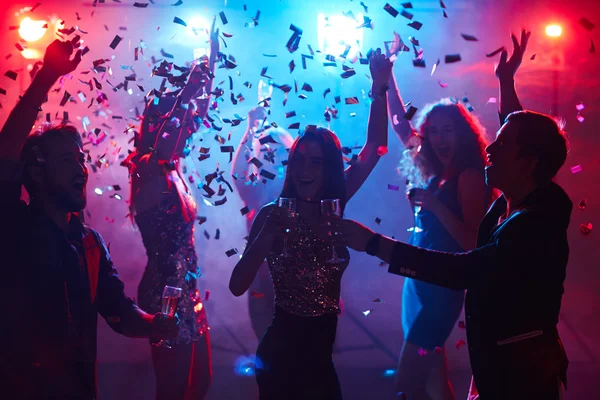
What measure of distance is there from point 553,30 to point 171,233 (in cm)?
442

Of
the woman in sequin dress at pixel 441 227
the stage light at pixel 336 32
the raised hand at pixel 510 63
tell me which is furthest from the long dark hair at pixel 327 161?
the stage light at pixel 336 32

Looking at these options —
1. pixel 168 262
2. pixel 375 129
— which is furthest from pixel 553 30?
pixel 168 262

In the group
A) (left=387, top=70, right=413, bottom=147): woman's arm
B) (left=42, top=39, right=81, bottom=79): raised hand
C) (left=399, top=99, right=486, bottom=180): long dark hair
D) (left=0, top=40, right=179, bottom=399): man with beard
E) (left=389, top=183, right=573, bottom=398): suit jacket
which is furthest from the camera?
(left=387, top=70, right=413, bottom=147): woman's arm

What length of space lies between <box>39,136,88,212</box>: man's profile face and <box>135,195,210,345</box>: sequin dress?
3.20 ft

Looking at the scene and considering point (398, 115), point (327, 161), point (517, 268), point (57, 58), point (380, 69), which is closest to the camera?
point (517, 268)

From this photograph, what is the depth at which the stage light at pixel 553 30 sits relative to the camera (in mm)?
4926

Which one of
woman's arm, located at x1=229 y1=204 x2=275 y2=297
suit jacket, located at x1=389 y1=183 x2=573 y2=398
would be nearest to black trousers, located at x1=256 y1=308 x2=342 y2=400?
woman's arm, located at x1=229 y1=204 x2=275 y2=297

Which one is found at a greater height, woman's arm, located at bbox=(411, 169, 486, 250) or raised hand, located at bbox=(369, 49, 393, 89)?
raised hand, located at bbox=(369, 49, 393, 89)

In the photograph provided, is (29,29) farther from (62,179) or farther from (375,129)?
(375,129)

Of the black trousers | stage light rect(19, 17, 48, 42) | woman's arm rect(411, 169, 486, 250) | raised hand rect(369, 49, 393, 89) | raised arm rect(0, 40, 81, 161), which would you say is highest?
stage light rect(19, 17, 48, 42)

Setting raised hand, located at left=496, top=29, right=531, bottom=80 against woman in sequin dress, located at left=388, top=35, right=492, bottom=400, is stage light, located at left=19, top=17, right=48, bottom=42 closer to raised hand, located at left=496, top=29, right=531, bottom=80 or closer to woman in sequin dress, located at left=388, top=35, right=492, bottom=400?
woman in sequin dress, located at left=388, top=35, right=492, bottom=400

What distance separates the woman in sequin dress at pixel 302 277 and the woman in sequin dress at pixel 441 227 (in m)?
0.77

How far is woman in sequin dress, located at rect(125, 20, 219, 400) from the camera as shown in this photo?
9.84 ft

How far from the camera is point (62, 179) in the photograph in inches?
79.4
